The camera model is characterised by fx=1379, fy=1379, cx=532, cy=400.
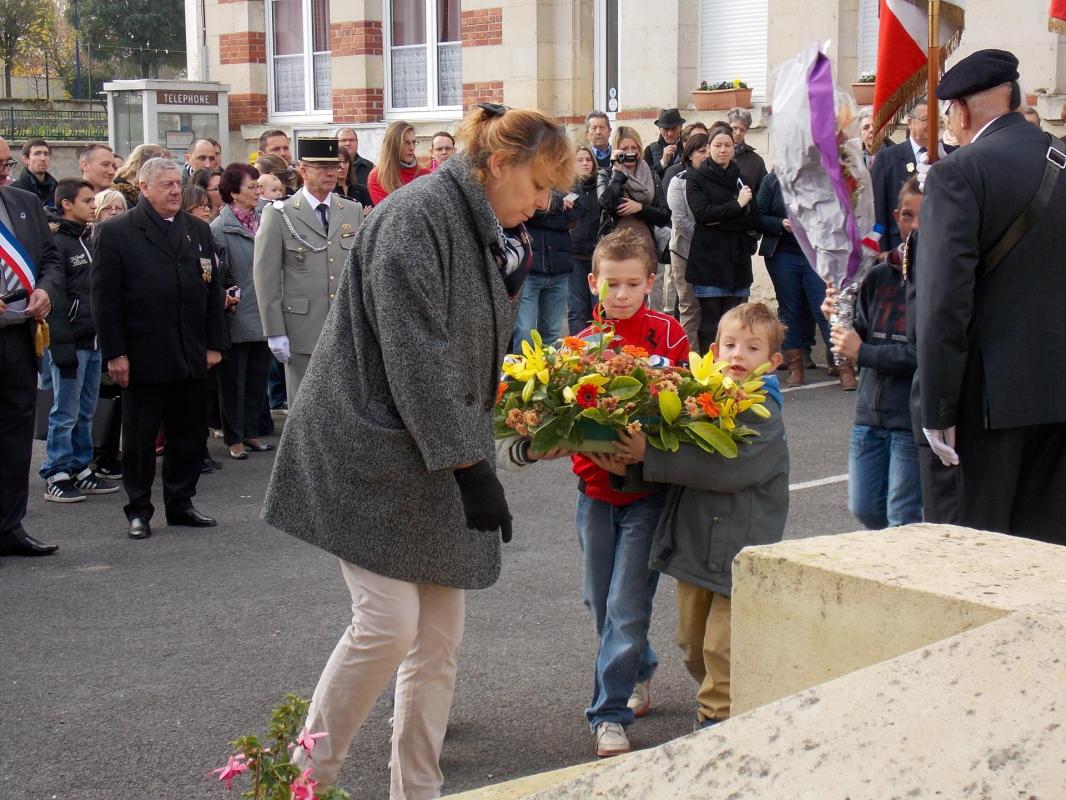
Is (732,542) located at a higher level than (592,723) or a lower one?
higher

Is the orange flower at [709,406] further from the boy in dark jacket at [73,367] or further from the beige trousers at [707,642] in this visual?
the boy in dark jacket at [73,367]

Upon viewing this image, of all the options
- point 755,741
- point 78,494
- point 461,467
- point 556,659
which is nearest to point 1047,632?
point 755,741

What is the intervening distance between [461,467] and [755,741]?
4.97 feet

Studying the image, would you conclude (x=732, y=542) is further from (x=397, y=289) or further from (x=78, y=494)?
(x=78, y=494)

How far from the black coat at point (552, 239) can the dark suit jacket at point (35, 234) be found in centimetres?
519

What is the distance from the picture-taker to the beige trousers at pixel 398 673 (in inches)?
147

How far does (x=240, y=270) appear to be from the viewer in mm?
9852

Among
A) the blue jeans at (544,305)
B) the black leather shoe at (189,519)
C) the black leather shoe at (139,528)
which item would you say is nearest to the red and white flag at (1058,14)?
the blue jeans at (544,305)

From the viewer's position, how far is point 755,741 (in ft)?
7.06

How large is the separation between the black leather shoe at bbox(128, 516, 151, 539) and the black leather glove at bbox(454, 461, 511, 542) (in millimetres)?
4415

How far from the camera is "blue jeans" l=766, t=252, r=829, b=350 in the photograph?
1197 centimetres

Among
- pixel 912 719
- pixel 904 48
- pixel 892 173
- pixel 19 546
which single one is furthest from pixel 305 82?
pixel 912 719

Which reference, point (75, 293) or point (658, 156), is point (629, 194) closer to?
point (658, 156)

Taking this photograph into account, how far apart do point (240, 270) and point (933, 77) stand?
5.61 metres
